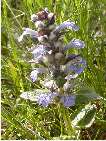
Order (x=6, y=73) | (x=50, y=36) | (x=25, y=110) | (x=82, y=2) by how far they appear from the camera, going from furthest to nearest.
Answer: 1. (x=6, y=73)
2. (x=82, y=2)
3. (x=25, y=110)
4. (x=50, y=36)

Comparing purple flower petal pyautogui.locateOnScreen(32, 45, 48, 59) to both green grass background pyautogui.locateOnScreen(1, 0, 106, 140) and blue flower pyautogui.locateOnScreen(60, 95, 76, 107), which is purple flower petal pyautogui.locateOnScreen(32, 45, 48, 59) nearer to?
blue flower pyautogui.locateOnScreen(60, 95, 76, 107)

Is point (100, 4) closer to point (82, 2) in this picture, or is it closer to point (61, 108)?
point (82, 2)

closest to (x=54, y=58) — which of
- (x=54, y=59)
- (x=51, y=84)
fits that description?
(x=54, y=59)

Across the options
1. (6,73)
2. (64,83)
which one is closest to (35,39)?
(64,83)

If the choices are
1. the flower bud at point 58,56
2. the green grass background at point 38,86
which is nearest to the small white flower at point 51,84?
the flower bud at point 58,56

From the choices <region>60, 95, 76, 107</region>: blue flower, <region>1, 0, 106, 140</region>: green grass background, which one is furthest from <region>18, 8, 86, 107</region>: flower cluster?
<region>1, 0, 106, 140</region>: green grass background

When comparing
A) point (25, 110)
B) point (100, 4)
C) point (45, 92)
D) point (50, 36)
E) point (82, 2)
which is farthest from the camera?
point (100, 4)

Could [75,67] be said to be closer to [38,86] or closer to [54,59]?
[54,59]
